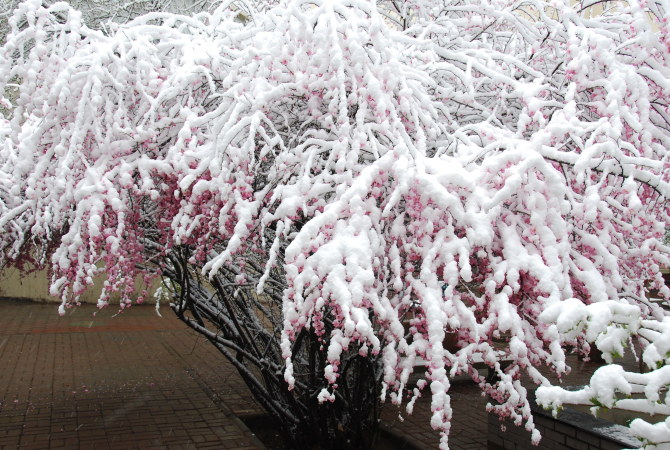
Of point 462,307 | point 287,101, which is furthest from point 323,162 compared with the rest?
point 462,307

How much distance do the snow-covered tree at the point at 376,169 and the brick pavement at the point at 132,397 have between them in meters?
3.03

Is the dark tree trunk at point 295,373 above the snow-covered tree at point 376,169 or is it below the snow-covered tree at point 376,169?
below

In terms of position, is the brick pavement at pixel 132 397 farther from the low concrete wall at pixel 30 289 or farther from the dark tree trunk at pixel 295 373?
the low concrete wall at pixel 30 289

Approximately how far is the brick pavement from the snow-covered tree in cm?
303

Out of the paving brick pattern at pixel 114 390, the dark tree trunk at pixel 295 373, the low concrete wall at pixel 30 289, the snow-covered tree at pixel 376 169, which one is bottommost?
the low concrete wall at pixel 30 289

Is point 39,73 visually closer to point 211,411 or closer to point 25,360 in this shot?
point 211,411

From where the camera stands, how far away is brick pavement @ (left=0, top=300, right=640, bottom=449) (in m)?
6.68

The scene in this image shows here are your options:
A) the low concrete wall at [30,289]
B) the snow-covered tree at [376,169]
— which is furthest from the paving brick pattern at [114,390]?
the low concrete wall at [30,289]

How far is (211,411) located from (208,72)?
5.42 meters

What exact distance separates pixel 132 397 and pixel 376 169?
6.70m

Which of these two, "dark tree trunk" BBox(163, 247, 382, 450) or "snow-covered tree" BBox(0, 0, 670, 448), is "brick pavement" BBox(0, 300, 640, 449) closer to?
"dark tree trunk" BBox(163, 247, 382, 450)

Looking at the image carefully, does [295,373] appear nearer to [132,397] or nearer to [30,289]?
[132,397]

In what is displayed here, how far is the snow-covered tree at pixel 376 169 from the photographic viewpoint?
301cm

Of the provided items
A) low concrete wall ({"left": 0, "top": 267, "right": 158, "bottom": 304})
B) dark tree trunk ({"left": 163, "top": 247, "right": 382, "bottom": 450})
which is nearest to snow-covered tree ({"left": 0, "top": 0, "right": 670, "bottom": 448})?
dark tree trunk ({"left": 163, "top": 247, "right": 382, "bottom": 450})
